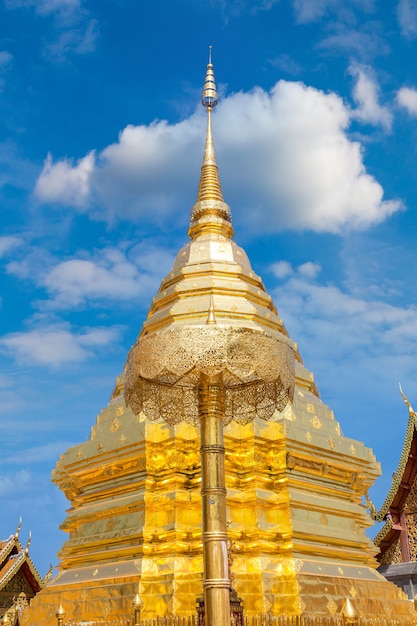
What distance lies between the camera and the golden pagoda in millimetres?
8672

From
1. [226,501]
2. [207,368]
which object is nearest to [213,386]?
[207,368]

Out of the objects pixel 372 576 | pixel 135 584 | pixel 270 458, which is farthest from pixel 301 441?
pixel 135 584

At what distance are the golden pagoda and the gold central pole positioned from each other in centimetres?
95

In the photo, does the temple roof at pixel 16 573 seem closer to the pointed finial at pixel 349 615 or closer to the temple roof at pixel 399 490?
the temple roof at pixel 399 490

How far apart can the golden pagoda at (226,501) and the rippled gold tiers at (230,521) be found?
2 cm

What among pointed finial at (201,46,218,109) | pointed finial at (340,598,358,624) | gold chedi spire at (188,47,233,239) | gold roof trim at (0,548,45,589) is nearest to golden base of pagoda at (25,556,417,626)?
pointed finial at (340,598,358,624)

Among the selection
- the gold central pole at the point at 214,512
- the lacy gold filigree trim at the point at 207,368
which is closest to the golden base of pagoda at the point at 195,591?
the lacy gold filigree trim at the point at 207,368

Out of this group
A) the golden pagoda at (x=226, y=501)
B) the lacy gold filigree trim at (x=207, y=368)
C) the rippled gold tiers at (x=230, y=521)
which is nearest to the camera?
the lacy gold filigree trim at (x=207, y=368)

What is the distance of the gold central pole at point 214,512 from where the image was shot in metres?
5.19

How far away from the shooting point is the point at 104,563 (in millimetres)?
9844

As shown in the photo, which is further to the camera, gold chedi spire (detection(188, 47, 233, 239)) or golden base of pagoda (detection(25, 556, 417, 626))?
gold chedi spire (detection(188, 47, 233, 239))

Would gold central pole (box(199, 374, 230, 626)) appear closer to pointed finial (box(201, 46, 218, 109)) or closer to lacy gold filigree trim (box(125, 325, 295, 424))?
lacy gold filigree trim (box(125, 325, 295, 424))

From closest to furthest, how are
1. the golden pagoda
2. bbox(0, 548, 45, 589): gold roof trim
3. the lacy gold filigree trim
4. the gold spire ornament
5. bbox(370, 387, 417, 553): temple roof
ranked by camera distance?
1. the gold spire ornament
2. the lacy gold filigree trim
3. the golden pagoda
4. bbox(370, 387, 417, 553): temple roof
5. bbox(0, 548, 45, 589): gold roof trim

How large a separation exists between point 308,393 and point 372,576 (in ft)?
9.39
